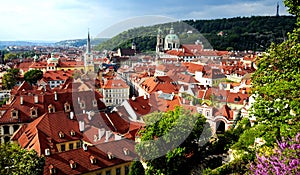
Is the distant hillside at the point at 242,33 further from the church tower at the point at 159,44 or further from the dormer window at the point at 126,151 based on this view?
the dormer window at the point at 126,151

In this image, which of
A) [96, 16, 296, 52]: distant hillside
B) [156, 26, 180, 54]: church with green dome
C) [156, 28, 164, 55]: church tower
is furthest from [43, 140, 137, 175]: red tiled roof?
[96, 16, 296, 52]: distant hillside

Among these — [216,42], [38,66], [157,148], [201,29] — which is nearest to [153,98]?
[157,148]

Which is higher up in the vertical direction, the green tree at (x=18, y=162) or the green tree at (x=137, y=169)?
the green tree at (x=18, y=162)

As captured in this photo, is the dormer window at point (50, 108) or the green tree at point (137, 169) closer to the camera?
the green tree at point (137, 169)

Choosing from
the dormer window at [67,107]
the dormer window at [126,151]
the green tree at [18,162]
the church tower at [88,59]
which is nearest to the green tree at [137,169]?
the dormer window at [126,151]

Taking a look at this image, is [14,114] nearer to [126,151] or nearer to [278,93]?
[126,151]

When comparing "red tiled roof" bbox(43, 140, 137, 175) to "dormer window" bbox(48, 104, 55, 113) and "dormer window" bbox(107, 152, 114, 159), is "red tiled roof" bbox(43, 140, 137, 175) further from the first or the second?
"dormer window" bbox(48, 104, 55, 113)

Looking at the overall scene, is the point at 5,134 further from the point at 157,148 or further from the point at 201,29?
the point at 201,29
